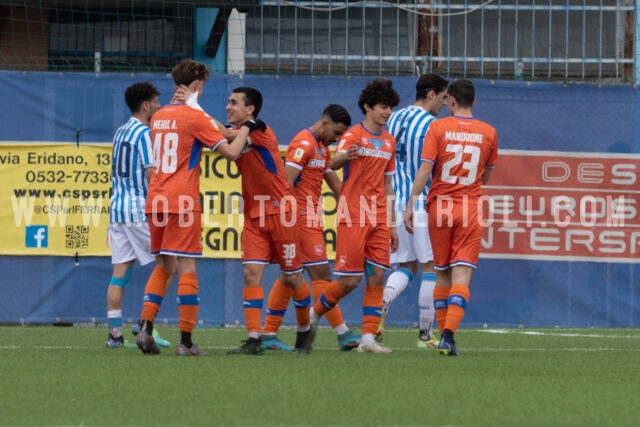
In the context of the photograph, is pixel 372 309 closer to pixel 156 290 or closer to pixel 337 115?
pixel 337 115

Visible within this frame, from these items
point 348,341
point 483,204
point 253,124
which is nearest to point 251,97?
point 253,124

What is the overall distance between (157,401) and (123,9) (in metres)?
10.8

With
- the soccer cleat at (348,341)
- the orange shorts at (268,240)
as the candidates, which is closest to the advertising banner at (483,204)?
the soccer cleat at (348,341)

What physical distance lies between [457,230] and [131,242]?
2762 millimetres

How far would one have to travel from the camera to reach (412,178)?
10.3 m

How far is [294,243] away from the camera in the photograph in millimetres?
8945

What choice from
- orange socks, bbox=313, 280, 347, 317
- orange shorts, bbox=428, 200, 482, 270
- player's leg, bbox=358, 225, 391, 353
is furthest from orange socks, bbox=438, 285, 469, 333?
orange socks, bbox=313, 280, 347, 317

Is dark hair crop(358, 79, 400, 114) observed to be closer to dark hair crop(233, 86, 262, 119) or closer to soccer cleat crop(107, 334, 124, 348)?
dark hair crop(233, 86, 262, 119)

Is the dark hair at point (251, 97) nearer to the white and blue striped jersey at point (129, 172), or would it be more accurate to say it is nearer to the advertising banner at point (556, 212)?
the white and blue striped jersey at point (129, 172)

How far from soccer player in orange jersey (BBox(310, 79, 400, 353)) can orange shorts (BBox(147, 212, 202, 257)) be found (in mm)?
1074

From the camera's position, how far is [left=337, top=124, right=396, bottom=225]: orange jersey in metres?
9.04

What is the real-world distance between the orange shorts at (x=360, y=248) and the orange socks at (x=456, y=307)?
0.65m

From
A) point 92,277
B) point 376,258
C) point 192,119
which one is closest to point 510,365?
point 376,258

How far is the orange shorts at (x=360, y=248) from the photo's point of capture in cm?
903
